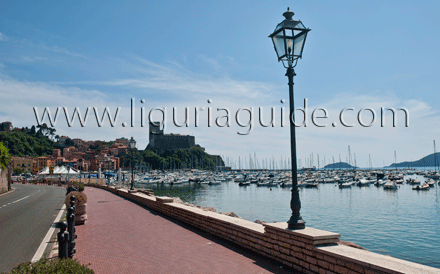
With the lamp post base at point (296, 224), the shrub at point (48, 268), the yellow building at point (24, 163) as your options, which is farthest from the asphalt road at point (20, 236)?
the yellow building at point (24, 163)

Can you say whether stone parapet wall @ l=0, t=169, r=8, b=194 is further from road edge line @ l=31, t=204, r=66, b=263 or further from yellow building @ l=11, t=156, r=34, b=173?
yellow building @ l=11, t=156, r=34, b=173

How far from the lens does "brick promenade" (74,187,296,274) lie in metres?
7.28

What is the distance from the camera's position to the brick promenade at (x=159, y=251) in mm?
7281

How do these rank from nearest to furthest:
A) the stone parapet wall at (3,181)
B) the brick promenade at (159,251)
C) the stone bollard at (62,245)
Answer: the stone bollard at (62,245), the brick promenade at (159,251), the stone parapet wall at (3,181)

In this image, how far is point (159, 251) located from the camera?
29.2 ft

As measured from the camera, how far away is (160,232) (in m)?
11.7

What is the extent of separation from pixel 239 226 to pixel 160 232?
3.67m

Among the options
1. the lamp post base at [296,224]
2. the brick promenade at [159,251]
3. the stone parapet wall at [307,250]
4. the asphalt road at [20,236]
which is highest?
the lamp post base at [296,224]

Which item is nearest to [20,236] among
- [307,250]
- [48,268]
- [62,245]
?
[62,245]

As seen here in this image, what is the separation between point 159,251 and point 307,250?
13.6 feet

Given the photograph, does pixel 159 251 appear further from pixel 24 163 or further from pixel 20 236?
pixel 24 163

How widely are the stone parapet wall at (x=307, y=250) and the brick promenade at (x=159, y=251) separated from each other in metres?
0.28

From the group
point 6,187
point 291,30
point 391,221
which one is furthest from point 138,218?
point 6,187

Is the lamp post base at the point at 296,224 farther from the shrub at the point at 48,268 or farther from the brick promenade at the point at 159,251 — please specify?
the shrub at the point at 48,268
